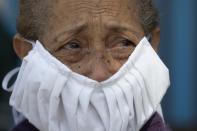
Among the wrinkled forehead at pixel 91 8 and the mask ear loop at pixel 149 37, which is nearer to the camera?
the wrinkled forehead at pixel 91 8

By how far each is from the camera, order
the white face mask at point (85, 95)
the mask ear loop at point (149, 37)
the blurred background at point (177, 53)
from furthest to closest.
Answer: the blurred background at point (177, 53), the mask ear loop at point (149, 37), the white face mask at point (85, 95)

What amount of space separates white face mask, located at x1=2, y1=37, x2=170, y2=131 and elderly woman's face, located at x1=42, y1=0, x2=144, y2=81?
5 centimetres

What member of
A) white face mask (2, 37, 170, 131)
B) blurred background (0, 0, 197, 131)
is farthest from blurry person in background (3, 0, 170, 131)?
blurred background (0, 0, 197, 131)

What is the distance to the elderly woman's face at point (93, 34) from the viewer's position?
3.59 m

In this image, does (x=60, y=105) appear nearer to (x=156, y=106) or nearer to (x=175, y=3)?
(x=156, y=106)

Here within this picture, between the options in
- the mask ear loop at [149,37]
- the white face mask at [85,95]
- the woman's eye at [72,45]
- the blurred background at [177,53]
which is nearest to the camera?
the white face mask at [85,95]

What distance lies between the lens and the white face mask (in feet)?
11.6

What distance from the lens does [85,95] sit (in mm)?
3533

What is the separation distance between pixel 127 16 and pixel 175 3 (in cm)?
220

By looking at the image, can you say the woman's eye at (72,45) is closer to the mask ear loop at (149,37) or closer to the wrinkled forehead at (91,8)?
the wrinkled forehead at (91,8)

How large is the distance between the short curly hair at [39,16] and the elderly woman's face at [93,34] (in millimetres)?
49

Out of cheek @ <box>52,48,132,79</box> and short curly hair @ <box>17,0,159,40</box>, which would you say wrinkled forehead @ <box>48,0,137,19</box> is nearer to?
short curly hair @ <box>17,0,159,40</box>

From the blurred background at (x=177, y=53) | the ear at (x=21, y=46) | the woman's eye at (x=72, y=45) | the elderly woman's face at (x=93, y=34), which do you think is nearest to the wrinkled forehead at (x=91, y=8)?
the elderly woman's face at (x=93, y=34)

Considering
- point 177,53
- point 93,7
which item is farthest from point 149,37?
point 177,53
